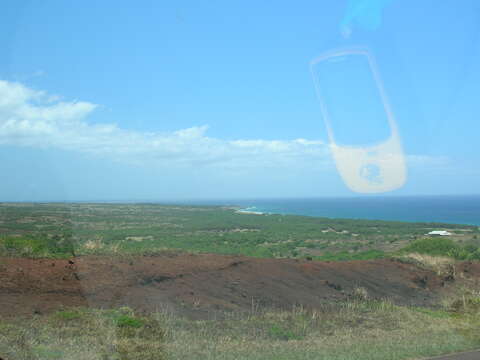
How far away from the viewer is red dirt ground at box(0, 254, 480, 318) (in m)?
13.3

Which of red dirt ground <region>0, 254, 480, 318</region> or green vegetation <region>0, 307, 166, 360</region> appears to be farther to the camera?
red dirt ground <region>0, 254, 480, 318</region>

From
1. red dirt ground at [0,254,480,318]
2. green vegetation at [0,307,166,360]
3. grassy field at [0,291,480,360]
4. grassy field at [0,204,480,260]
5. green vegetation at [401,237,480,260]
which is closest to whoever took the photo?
green vegetation at [0,307,166,360]

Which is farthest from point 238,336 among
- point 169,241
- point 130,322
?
point 169,241

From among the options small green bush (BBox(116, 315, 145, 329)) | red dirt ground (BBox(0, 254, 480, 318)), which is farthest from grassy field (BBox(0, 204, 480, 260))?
small green bush (BBox(116, 315, 145, 329))

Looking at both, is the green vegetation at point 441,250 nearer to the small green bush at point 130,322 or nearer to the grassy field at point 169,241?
the grassy field at point 169,241

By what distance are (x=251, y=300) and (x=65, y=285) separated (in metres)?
5.51

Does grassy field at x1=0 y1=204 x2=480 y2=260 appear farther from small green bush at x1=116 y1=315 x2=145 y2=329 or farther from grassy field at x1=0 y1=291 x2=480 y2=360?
small green bush at x1=116 y1=315 x2=145 y2=329

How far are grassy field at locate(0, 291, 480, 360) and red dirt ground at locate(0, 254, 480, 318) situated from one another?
0.98 m

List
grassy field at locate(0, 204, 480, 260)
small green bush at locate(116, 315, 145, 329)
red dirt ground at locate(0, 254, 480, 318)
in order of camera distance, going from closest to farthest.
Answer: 1. small green bush at locate(116, 315, 145, 329)
2. red dirt ground at locate(0, 254, 480, 318)
3. grassy field at locate(0, 204, 480, 260)

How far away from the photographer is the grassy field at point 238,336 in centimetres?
928

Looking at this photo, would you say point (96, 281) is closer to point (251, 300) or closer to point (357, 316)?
point (251, 300)

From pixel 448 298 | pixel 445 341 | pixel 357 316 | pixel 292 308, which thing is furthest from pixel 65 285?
pixel 448 298

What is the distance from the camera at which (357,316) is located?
14.5 metres

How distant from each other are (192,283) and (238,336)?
15.5 feet
